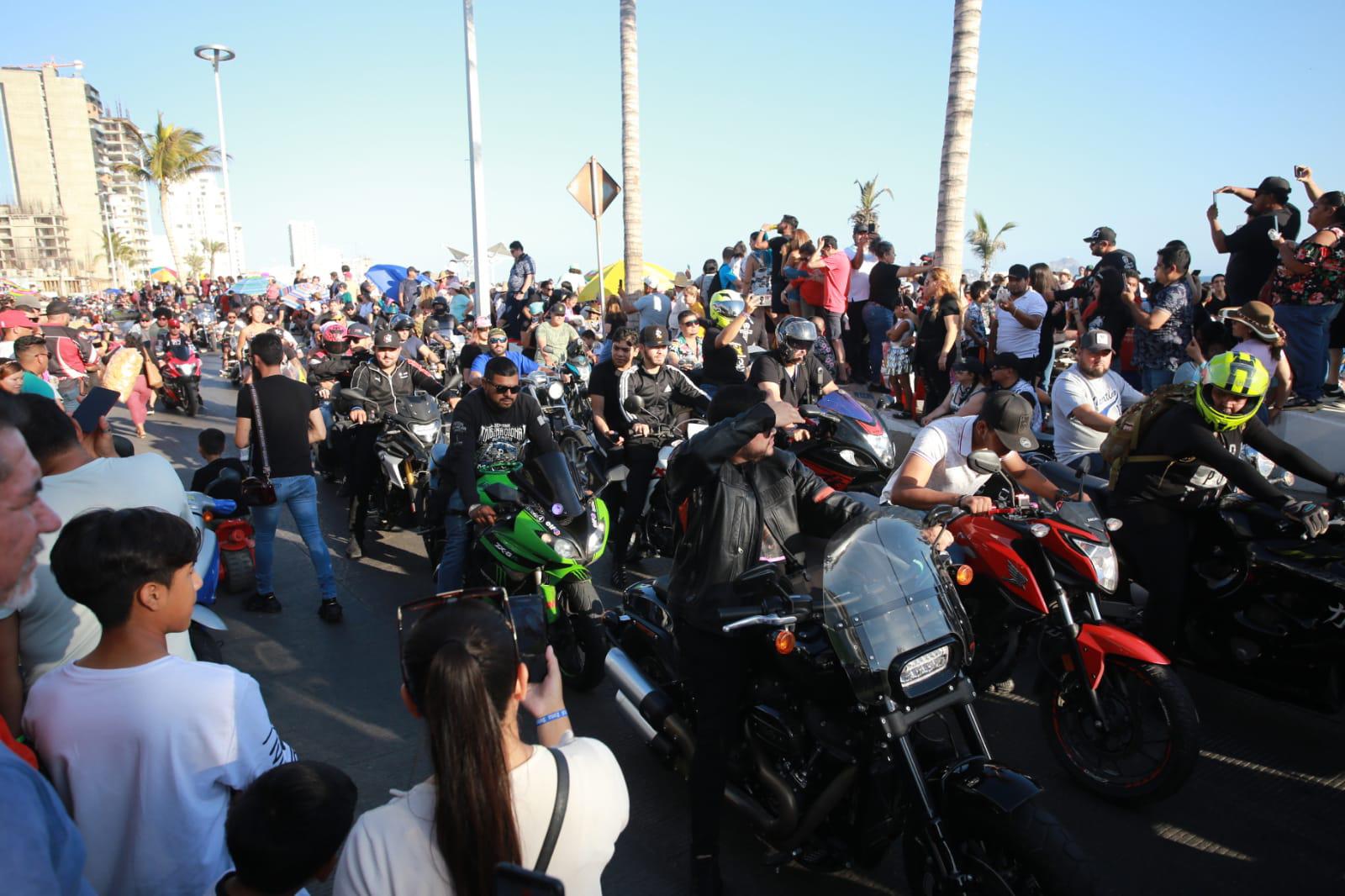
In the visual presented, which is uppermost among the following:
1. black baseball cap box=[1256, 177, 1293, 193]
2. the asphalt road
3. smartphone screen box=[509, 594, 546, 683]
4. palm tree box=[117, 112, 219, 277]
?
palm tree box=[117, 112, 219, 277]

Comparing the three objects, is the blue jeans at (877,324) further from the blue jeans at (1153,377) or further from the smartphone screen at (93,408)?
the smartphone screen at (93,408)

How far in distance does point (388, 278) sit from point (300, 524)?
742 inches

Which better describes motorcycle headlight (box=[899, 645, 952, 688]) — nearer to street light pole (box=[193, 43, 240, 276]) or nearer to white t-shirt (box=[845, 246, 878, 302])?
white t-shirt (box=[845, 246, 878, 302])

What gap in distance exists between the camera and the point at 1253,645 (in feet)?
13.3

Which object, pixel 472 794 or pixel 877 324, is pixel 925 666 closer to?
pixel 472 794

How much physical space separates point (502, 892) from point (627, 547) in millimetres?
5543

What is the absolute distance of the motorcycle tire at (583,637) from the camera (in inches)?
195

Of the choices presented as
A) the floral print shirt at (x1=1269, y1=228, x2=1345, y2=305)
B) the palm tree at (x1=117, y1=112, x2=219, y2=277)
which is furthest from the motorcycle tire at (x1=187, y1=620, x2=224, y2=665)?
the palm tree at (x1=117, y1=112, x2=219, y2=277)

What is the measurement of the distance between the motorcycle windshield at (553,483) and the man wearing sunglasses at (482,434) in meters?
0.38

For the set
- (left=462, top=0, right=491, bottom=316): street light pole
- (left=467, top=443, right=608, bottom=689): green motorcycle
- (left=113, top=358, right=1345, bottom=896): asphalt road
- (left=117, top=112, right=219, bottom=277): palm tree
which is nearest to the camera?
(left=113, top=358, right=1345, bottom=896): asphalt road

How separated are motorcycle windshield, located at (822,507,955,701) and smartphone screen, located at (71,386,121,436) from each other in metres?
4.32

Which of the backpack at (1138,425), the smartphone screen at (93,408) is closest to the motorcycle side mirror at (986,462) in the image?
the backpack at (1138,425)

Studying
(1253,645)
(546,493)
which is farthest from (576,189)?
(1253,645)

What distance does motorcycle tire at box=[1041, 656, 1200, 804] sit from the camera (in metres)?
3.57
